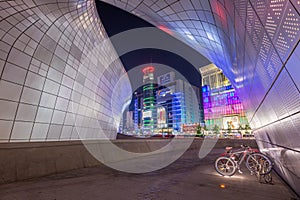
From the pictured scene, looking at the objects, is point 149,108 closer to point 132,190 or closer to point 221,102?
point 221,102

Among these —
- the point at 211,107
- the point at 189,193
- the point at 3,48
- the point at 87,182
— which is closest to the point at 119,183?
the point at 87,182

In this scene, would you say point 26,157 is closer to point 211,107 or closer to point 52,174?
point 52,174

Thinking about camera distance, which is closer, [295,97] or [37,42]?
[295,97]

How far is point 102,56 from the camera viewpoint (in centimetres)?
2495

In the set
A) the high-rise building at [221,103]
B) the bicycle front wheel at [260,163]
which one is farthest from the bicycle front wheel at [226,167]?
the high-rise building at [221,103]

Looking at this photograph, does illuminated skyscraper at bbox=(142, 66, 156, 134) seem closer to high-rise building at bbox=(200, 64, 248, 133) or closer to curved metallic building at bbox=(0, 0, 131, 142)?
high-rise building at bbox=(200, 64, 248, 133)

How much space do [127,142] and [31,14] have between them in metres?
13.3

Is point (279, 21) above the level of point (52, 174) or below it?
above

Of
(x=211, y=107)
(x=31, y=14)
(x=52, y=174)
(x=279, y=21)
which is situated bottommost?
(x=52, y=174)

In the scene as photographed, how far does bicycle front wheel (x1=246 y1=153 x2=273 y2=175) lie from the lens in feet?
19.3

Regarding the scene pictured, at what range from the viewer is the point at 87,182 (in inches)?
208

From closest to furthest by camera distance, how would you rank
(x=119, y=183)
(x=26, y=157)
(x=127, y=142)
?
(x=119, y=183) → (x=26, y=157) → (x=127, y=142)

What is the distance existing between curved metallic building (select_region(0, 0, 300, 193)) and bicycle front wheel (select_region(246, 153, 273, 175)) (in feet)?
1.13

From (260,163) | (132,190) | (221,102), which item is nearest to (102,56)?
(132,190)
